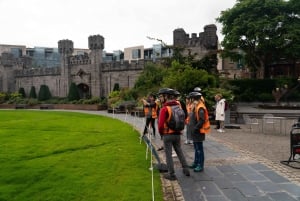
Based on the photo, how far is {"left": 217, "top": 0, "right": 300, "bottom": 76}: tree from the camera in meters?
34.1

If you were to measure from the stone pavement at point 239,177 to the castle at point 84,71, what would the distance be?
2336 centimetres

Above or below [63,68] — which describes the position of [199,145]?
below

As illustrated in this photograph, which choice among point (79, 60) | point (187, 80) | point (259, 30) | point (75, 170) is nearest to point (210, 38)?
point (259, 30)

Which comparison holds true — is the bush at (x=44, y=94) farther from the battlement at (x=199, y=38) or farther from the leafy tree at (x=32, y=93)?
the battlement at (x=199, y=38)

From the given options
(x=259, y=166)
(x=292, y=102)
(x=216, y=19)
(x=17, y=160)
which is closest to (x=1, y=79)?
(x=216, y=19)

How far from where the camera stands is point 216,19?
39719mm

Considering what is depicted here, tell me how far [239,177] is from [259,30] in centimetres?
2965

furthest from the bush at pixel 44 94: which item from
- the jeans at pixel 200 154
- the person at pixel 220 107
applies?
the jeans at pixel 200 154

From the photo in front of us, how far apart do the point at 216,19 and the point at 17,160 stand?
3419 cm

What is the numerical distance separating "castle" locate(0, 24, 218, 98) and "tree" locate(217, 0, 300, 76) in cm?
518

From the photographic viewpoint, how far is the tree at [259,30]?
34094 mm

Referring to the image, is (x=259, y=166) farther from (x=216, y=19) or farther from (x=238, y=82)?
(x=216, y=19)

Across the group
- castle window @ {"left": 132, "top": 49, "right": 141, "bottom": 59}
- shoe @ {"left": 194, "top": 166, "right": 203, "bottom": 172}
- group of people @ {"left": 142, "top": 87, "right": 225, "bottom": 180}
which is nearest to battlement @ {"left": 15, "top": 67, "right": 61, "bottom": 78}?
castle window @ {"left": 132, "top": 49, "right": 141, "bottom": 59}

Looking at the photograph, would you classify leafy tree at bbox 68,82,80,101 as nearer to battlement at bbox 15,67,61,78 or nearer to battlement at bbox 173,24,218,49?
battlement at bbox 15,67,61,78
